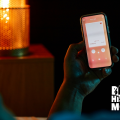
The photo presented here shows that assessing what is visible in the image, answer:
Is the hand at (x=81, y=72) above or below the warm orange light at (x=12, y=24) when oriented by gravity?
below

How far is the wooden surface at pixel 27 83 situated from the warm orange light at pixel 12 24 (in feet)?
0.28

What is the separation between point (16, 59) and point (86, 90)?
47 cm

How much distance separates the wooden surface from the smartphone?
296 millimetres

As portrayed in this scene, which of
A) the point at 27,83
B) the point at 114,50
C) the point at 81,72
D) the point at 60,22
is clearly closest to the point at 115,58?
the point at 114,50

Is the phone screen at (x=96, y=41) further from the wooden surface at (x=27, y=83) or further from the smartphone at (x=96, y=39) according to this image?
the wooden surface at (x=27, y=83)

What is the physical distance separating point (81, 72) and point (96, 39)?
17 centimetres

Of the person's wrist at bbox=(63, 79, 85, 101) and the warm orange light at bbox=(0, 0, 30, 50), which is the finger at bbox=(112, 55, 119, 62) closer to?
the person's wrist at bbox=(63, 79, 85, 101)

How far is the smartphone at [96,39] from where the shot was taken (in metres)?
0.84

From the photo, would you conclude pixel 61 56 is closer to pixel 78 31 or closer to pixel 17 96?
pixel 78 31

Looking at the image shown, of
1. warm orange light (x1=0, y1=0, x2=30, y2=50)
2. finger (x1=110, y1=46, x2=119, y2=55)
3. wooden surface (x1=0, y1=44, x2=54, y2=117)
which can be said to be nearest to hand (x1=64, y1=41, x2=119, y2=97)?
finger (x1=110, y1=46, x2=119, y2=55)

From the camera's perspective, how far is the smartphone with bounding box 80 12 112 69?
835mm

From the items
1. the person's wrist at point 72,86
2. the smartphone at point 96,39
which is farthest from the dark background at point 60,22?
the person's wrist at point 72,86

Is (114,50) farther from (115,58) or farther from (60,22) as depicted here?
(60,22)

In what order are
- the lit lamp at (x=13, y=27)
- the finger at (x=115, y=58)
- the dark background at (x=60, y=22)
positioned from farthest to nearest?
the dark background at (x=60, y=22)
the lit lamp at (x=13, y=27)
the finger at (x=115, y=58)
